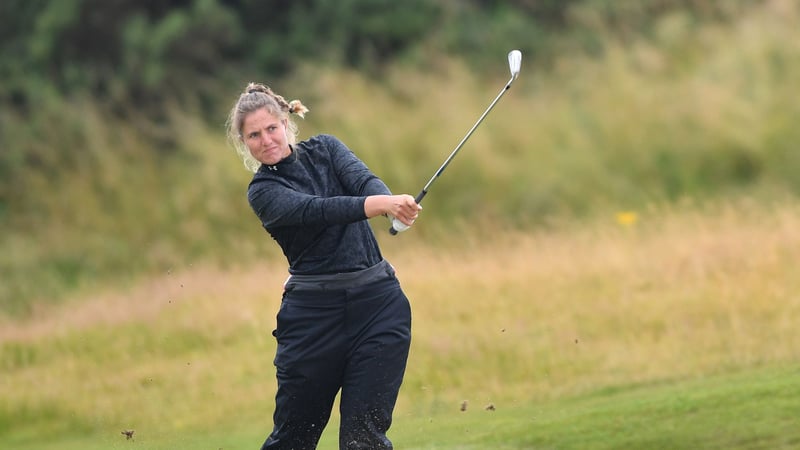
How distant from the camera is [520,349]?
12.8 metres

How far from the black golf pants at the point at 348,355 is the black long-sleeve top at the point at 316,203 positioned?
0.13m

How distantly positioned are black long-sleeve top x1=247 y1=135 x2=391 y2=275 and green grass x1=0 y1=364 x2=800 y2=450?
2.96 m

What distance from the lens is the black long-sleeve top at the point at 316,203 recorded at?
5992 millimetres

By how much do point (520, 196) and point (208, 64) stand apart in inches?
290

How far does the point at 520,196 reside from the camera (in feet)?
62.1

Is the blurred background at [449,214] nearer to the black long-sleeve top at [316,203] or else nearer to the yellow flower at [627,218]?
the yellow flower at [627,218]

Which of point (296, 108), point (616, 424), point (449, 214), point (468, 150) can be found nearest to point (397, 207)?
point (296, 108)

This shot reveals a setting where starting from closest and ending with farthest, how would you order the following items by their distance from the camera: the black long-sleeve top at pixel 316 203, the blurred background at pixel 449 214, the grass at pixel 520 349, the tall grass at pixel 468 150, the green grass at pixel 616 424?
1. the black long-sleeve top at pixel 316 203
2. the green grass at pixel 616 424
3. the grass at pixel 520 349
4. the blurred background at pixel 449 214
5. the tall grass at pixel 468 150

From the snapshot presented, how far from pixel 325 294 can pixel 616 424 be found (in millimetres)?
3855

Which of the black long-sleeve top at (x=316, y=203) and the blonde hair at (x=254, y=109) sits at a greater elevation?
the blonde hair at (x=254, y=109)

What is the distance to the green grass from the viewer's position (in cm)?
886

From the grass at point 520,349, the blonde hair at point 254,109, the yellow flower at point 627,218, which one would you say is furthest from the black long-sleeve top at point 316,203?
the yellow flower at point 627,218

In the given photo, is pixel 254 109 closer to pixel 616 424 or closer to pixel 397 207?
pixel 397 207

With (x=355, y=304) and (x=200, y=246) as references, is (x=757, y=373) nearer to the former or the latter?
(x=355, y=304)
